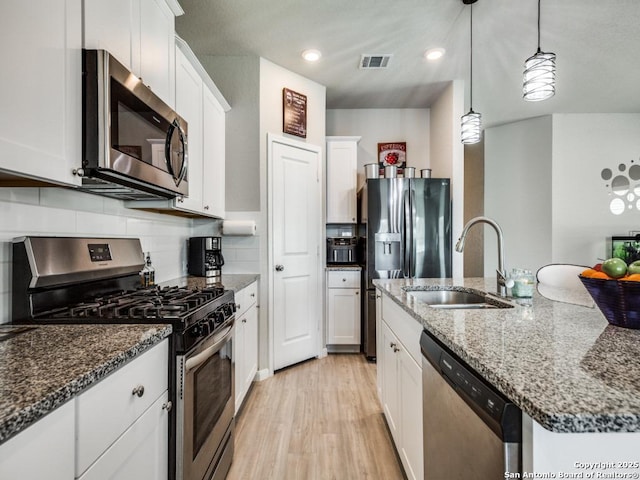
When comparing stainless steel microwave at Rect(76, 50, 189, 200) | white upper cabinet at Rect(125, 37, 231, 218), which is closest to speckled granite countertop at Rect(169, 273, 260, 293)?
white upper cabinet at Rect(125, 37, 231, 218)

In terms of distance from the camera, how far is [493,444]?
69cm

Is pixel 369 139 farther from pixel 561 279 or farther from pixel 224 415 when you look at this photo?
pixel 224 415

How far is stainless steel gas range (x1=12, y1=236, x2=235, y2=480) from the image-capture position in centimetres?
113

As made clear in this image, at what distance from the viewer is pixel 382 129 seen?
13.6 feet

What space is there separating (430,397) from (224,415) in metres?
1.03

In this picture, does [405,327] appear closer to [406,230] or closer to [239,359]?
[239,359]

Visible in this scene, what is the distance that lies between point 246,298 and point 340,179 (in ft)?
6.14

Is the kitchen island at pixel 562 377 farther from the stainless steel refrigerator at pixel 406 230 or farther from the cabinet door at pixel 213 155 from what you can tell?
the stainless steel refrigerator at pixel 406 230

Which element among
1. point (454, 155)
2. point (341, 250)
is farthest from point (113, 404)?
point (454, 155)

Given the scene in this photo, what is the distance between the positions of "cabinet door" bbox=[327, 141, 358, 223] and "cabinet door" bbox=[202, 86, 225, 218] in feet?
4.19

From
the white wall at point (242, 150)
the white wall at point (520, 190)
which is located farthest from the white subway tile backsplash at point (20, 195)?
the white wall at point (520, 190)

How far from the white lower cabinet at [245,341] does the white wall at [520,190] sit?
3933mm

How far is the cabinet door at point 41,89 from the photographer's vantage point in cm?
83

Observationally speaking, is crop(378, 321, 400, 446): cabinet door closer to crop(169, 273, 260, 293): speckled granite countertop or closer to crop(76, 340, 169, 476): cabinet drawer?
crop(169, 273, 260, 293): speckled granite countertop
